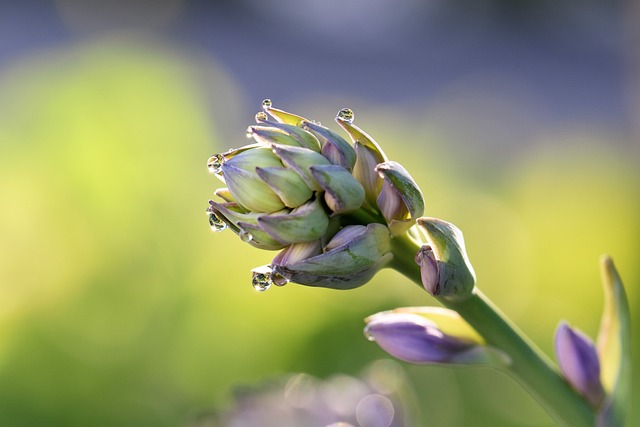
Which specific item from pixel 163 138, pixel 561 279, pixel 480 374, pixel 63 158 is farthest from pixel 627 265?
pixel 63 158

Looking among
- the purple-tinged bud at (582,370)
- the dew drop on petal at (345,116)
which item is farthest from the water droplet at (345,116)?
the purple-tinged bud at (582,370)

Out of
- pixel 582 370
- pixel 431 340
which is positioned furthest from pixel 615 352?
pixel 431 340

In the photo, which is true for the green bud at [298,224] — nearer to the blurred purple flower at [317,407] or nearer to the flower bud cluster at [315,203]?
the flower bud cluster at [315,203]

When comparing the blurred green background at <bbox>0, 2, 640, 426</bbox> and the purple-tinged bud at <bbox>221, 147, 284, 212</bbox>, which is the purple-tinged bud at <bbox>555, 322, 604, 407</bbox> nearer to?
the purple-tinged bud at <bbox>221, 147, 284, 212</bbox>

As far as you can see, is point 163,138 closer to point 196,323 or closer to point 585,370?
point 196,323

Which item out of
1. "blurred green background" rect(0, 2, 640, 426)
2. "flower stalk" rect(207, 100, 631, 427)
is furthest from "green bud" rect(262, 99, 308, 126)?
"blurred green background" rect(0, 2, 640, 426)

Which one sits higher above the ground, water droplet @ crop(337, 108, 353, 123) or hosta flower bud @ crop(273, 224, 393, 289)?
water droplet @ crop(337, 108, 353, 123)
